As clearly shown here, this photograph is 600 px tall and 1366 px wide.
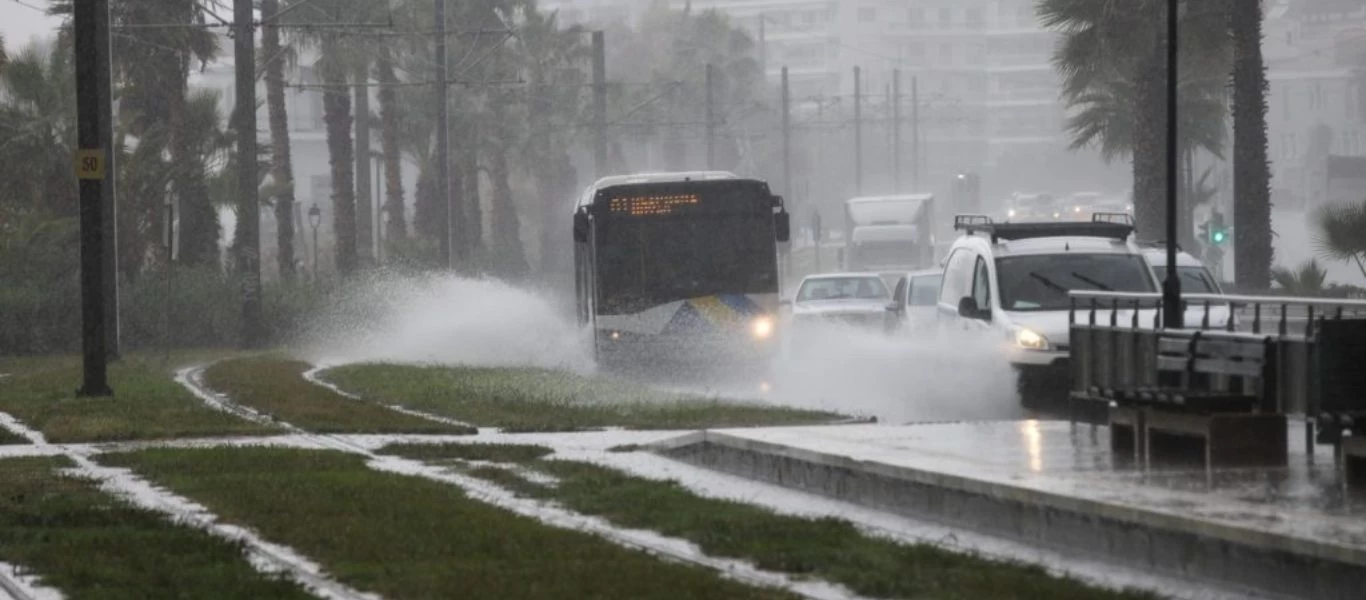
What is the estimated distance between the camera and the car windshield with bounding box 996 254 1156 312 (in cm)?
2492

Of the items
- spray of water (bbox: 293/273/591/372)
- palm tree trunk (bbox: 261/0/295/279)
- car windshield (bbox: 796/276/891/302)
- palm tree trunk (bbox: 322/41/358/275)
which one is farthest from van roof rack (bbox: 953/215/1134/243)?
palm tree trunk (bbox: 322/41/358/275)

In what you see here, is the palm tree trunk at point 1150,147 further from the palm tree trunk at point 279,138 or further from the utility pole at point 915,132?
the utility pole at point 915,132

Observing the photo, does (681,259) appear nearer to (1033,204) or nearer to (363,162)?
(363,162)

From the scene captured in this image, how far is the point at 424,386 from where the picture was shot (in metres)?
30.8

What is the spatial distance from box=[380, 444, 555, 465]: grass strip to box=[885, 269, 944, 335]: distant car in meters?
8.99

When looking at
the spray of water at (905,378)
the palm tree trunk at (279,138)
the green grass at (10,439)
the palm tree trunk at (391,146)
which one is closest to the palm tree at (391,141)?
the palm tree trunk at (391,146)

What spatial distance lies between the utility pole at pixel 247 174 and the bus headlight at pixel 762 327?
49.7 feet

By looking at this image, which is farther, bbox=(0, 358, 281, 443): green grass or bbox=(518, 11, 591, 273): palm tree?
bbox=(518, 11, 591, 273): palm tree

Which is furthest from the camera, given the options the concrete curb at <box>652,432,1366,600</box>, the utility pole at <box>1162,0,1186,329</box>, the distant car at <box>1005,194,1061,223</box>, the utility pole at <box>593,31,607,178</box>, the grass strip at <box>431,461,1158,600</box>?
the distant car at <box>1005,194,1061,223</box>

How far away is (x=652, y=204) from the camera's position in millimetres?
33500

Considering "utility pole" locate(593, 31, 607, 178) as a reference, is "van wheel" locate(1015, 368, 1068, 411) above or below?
below

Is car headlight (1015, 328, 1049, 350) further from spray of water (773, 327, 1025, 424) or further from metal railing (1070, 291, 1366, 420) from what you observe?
metal railing (1070, 291, 1366, 420)

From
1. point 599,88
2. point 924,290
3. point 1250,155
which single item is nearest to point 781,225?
point 924,290

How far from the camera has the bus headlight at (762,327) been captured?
3322 cm
